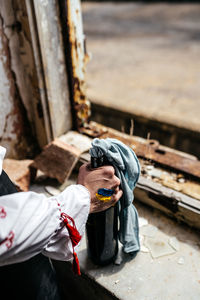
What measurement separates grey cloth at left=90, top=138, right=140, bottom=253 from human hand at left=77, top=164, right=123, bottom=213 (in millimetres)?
67

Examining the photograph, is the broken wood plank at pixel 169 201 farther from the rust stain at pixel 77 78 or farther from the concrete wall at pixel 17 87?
the concrete wall at pixel 17 87

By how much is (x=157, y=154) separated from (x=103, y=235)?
0.91 meters

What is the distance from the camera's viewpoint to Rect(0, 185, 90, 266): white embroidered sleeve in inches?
34.0

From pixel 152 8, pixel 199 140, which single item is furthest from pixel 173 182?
pixel 152 8

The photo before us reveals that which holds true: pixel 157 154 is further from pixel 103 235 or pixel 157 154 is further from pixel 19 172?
pixel 19 172

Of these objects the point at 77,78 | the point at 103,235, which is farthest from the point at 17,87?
the point at 103,235

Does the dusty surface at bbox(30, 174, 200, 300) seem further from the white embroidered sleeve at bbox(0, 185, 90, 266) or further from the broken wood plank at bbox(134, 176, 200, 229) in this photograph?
the white embroidered sleeve at bbox(0, 185, 90, 266)

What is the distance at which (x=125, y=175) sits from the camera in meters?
1.26

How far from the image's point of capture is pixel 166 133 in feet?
11.9

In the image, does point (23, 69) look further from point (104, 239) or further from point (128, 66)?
point (128, 66)

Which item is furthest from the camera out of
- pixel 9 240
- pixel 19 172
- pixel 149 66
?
pixel 149 66

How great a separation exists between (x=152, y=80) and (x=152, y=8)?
29.7ft

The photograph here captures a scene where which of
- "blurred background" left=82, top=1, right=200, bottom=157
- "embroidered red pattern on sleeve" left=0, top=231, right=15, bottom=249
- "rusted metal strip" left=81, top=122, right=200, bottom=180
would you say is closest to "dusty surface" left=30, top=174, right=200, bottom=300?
"rusted metal strip" left=81, top=122, right=200, bottom=180

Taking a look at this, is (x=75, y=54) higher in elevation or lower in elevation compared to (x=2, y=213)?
higher
